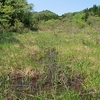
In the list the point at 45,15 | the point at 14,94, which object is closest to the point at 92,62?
the point at 14,94

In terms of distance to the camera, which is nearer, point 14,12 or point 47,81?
point 47,81

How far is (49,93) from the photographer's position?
3584 mm

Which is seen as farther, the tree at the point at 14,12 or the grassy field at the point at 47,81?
the tree at the point at 14,12

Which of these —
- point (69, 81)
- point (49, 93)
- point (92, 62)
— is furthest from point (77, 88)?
point (92, 62)

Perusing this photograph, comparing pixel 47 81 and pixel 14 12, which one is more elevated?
pixel 14 12

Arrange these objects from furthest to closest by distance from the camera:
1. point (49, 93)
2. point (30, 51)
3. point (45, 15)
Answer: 1. point (45, 15)
2. point (30, 51)
3. point (49, 93)

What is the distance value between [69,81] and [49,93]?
37.9 inches

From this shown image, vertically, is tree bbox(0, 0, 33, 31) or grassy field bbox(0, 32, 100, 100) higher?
tree bbox(0, 0, 33, 31)

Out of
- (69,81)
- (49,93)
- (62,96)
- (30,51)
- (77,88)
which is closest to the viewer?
(62,96)

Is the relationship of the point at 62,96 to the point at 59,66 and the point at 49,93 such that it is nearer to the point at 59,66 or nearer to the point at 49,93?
the point at 49,93

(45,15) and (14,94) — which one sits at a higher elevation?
(45,15)

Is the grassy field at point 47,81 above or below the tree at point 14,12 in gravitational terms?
below

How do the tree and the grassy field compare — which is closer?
the grassy field

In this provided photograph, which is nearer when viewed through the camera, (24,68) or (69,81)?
(69,81)
